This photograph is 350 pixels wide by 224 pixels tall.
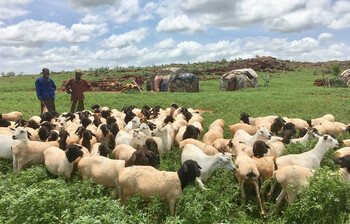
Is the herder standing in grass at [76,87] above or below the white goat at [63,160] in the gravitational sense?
above

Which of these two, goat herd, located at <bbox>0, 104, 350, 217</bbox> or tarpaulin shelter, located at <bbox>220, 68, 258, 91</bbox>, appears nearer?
goat herd, located at <bbox>0, 104, 350, 217</bbox>

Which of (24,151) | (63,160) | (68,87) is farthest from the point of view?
(68,87)

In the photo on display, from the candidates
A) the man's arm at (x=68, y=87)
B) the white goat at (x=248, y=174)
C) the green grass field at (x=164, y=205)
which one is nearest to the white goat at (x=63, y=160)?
the green grass field at (x=164, y=205)

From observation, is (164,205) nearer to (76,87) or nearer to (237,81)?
(76,87)

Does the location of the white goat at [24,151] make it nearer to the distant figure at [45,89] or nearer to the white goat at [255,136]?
the distant figure at [45,89]

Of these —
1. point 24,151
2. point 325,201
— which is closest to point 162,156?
point 24,151

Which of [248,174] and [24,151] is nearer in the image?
[248,174]

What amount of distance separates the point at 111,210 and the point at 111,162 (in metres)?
1.71

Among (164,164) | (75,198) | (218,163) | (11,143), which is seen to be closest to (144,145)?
(164,164)

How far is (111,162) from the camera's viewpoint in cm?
576

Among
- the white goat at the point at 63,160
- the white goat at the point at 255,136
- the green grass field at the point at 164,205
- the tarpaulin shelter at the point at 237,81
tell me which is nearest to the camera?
the green grass field at the point at 164,205

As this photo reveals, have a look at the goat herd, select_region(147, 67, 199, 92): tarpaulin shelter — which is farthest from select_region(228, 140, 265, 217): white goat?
select_region(147, 67, 199, 92): tarpaulin shelter

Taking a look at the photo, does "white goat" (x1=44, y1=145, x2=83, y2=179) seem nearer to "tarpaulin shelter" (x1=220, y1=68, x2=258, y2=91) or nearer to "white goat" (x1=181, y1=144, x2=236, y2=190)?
"white goat" (x1=181, y1=144, x2=236, y2=190)

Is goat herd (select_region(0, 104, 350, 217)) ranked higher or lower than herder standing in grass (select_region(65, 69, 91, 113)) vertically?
lower
